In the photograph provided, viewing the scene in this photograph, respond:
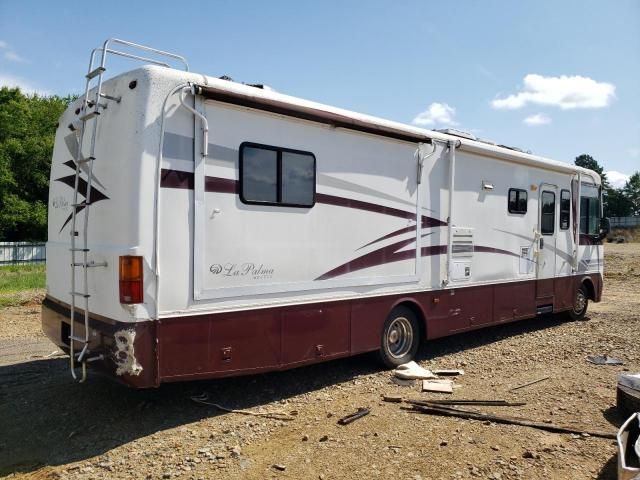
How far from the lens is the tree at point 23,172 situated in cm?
2709

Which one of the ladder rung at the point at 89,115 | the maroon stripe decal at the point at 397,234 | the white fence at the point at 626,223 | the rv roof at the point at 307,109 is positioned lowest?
the maroon stripe decal at the point at 397,234

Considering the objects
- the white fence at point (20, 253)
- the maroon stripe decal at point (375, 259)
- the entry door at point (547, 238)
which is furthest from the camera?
the white fence at point (20, 253)

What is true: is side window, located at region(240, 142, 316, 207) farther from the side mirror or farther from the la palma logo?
the side mirror

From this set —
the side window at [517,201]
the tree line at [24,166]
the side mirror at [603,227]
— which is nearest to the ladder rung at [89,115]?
the side window at [517,201]

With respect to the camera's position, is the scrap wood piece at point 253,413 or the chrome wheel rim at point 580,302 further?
the chrome wheel rim at point 580,302

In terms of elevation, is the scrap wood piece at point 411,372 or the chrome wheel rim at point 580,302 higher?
the chrome wheel rim at point 580,302

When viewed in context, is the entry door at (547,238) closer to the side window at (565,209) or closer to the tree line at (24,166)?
the side window at (565,209)

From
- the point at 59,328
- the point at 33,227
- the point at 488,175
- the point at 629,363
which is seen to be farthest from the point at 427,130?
the point at 33,227

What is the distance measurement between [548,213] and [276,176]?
226 inches

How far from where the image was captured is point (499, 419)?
4.70m

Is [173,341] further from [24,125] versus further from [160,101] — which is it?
[24,125]

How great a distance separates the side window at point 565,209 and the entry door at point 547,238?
211 mm

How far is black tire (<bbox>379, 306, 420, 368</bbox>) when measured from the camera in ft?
20.4

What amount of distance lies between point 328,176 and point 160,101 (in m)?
1.91
